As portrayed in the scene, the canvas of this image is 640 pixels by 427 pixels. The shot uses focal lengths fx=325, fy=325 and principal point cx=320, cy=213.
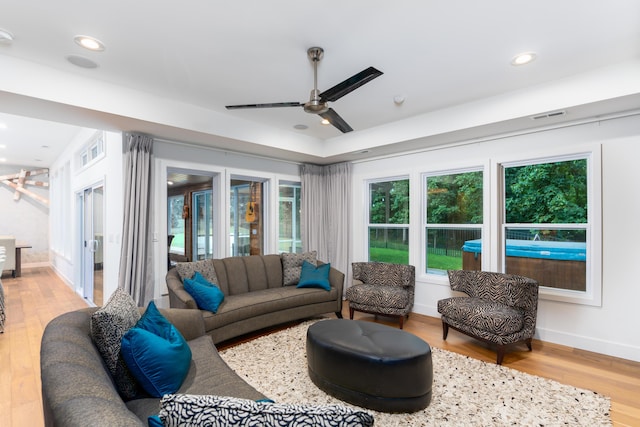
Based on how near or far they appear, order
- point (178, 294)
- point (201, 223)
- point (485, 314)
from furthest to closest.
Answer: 1. point (201, 223)
2. point (178, 294)
3. point (485, 314)

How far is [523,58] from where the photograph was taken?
2686 mm

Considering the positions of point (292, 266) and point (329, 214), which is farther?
point (329, 214)

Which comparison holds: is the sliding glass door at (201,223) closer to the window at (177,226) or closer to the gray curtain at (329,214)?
the window at (177,226)

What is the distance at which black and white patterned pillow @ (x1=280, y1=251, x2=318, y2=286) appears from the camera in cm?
455

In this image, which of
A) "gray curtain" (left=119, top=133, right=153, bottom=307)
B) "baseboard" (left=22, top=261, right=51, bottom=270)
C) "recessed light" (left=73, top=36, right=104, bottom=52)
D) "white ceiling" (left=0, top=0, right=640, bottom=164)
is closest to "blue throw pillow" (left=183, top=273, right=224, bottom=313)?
"gray curtain" (left=119, top=133, right=153, bottom=307)

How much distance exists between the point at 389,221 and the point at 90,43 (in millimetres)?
4286

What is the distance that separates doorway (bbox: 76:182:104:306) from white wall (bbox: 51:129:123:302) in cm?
18

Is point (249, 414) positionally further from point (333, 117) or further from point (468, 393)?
point (333, 117)

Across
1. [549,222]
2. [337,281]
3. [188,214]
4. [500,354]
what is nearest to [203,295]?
[337,281]

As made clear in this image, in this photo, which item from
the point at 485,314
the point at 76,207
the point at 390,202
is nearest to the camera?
the point at 485,314

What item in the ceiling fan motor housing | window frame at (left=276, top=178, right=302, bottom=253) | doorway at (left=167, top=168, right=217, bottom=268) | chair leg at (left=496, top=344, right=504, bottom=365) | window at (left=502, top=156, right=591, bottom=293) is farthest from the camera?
doorway at (left=167, top=168, right=217, bottom=268)

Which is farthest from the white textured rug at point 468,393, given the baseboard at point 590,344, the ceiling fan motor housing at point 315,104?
the ceiling fan motor housing at point 315,104

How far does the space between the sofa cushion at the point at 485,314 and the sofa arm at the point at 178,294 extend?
272 cm

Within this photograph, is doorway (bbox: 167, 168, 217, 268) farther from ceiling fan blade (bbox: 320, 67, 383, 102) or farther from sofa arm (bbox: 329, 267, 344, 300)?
ceiling fan blade (bbox: 320, 67, 383, 102)
